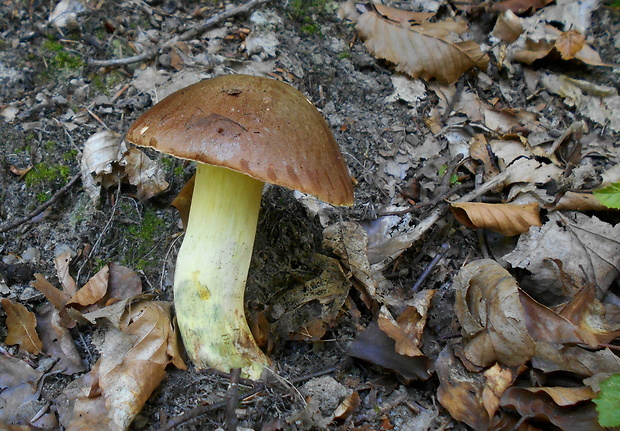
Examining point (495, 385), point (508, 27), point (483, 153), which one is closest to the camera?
point (495, 385)

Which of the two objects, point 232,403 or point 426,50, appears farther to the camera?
point 426,50

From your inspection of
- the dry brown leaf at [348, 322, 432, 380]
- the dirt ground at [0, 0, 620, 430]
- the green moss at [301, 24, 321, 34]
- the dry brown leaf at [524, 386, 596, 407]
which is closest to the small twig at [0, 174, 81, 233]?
the dirt ground at [0, 0, 620, 430]

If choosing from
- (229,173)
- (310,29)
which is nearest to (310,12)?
(310,29)

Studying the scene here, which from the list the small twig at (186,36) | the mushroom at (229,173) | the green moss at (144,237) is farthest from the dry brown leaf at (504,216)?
the small twig at (186,36)

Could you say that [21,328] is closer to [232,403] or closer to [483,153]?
[232,403]

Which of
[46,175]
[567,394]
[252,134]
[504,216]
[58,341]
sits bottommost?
[58,341]

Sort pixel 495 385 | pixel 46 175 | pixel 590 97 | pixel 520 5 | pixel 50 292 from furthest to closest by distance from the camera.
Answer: pixel 520 5
pixel 590 97
pixel 46 175
pixel 50 292
pixel 495 385

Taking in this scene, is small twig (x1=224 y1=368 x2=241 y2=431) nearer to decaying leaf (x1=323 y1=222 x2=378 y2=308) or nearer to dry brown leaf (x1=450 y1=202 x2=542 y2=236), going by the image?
decaying leaf (x1=323 y1=222 x2=378 y2=308)
